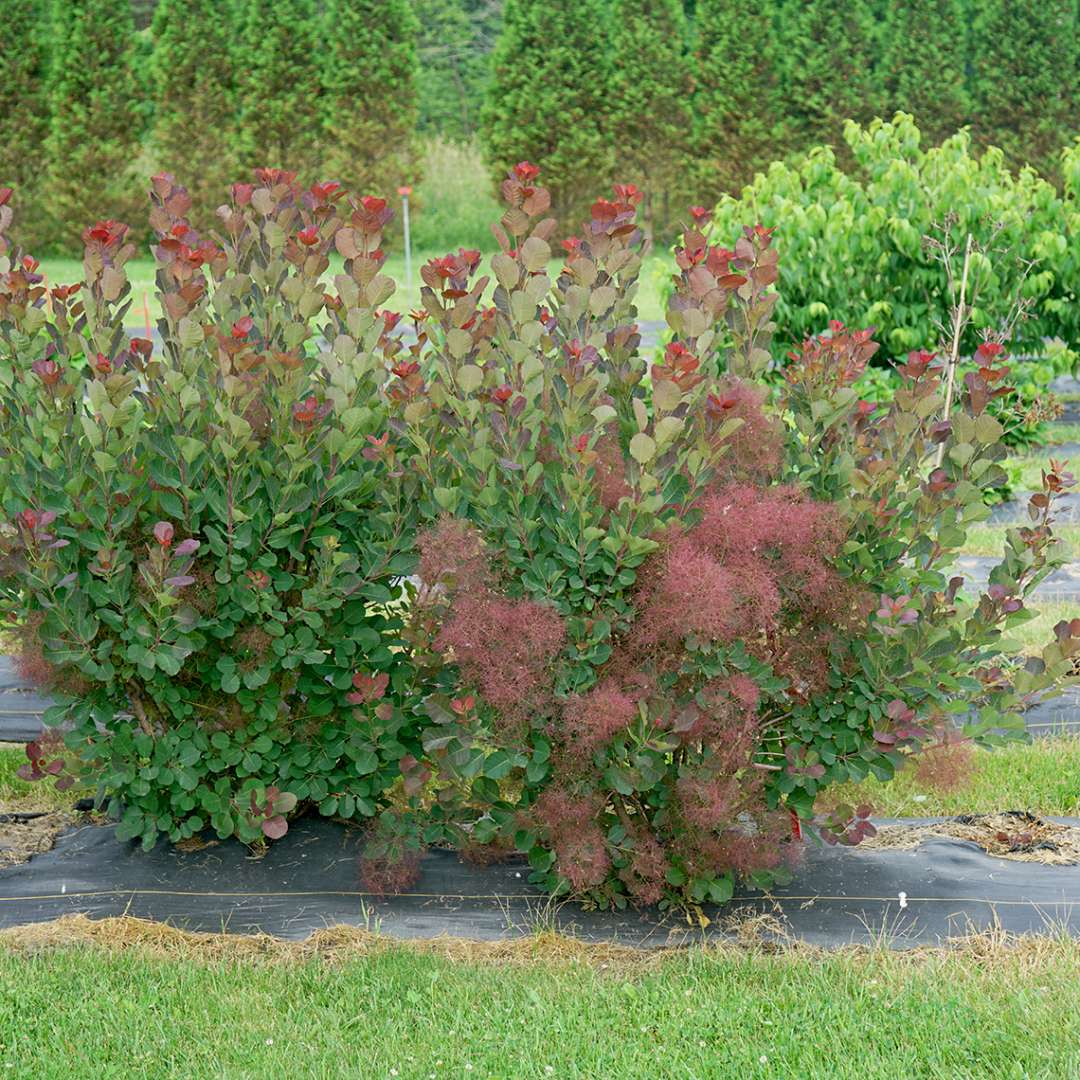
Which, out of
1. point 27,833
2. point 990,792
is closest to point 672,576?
point 990,792

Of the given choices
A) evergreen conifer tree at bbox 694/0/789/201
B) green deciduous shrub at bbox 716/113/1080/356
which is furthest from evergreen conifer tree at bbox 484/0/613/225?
green deciduous shrub at bbox 716/113/1080/356

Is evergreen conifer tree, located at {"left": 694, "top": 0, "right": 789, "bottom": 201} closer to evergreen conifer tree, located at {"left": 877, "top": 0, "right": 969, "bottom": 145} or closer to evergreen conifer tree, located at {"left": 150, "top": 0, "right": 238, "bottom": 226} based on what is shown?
evergreen conifer tree, located at {"left": 877, "top": 0, "right": 969, "bottom": 145}

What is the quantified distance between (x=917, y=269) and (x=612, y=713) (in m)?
6.32

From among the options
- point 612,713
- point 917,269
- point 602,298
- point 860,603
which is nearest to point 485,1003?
point 612,713

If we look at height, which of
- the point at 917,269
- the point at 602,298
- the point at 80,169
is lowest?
the point at 80,169

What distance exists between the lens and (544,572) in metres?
3.15

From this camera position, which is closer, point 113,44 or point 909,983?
point 909,983

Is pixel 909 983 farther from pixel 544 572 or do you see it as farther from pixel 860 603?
pixel 544 572

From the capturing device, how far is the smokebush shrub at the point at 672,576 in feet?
10.3

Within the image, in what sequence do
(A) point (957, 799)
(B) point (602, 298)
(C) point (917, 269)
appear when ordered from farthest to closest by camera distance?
1. (C) point (917, 269)
2. (A) point (957, 799)
3. (B) point (602, 298)

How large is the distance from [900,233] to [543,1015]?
6.37 m

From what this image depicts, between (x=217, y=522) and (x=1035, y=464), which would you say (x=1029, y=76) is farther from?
(x=217, y=522)

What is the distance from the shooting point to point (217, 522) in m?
3.42

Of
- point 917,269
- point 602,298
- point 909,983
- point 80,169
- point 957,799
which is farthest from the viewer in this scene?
point 80,169
